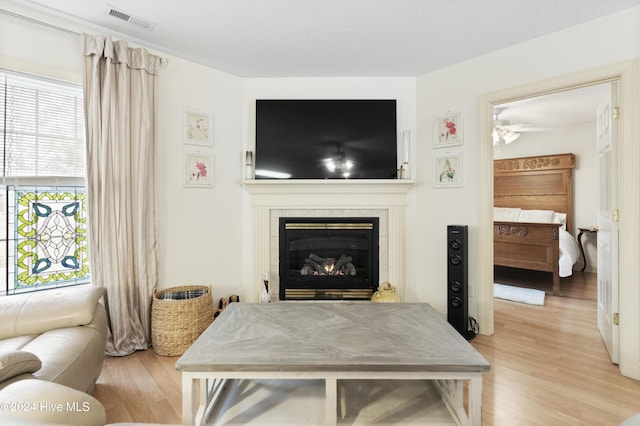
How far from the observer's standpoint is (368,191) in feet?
9.86

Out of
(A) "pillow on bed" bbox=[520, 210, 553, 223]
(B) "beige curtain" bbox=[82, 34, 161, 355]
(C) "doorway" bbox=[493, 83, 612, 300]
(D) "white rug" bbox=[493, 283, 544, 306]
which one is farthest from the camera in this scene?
(A) "pillow on bed" bbox=[520, 210, 553, 223]

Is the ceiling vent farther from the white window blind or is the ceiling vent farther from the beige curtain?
the white window blind

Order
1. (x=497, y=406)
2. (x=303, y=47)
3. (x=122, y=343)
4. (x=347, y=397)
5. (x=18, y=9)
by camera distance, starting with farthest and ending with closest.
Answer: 1. (x=303, y=47)
2. (x=122, y=343)
3. (x=18, y=9)
4. (x=497, y=406)
5. (x=347, y=397)

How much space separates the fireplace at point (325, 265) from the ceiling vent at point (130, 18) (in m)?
1.92

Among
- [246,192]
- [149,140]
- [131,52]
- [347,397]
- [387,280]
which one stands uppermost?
[131,52]

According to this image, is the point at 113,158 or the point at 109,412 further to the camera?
the point at 113,158

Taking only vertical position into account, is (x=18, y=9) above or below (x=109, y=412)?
above

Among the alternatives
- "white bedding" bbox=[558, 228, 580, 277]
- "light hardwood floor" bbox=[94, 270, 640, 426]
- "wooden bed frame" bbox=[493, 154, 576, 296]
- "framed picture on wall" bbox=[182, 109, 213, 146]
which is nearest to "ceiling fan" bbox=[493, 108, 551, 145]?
"wooden bed frame" bbox=[493, 154, 576, 296]

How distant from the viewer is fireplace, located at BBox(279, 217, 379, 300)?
307 cm

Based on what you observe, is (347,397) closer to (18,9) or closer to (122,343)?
(122,343)

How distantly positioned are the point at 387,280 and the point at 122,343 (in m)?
2.37

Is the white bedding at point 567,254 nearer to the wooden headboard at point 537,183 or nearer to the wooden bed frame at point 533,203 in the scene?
the wooden bed frame at point 533,203

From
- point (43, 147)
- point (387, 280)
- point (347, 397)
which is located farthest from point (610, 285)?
point (43, 147)

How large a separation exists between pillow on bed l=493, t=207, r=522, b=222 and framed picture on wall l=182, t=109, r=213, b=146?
4.58 metres
